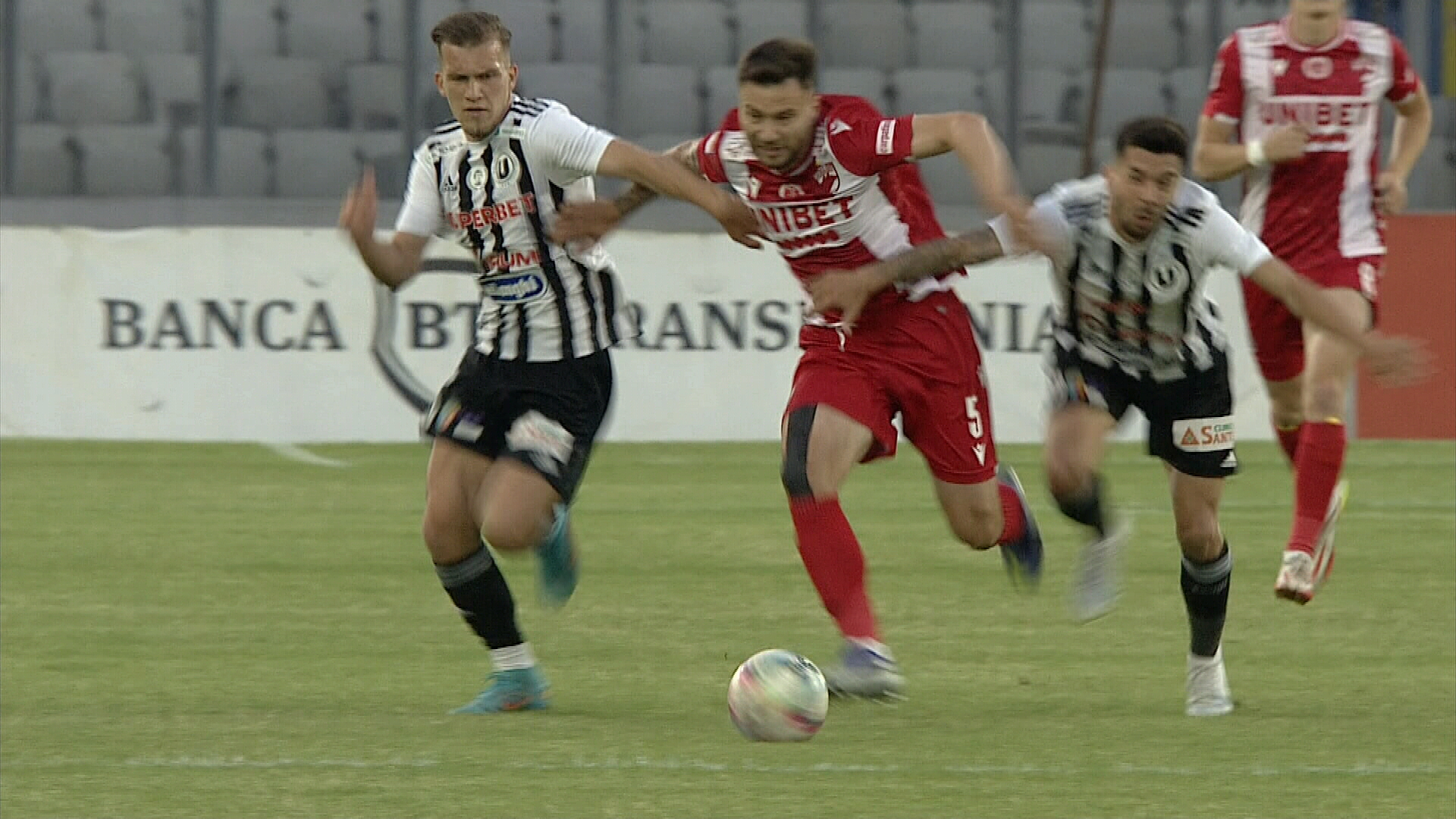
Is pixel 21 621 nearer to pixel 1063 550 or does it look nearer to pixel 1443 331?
pixel 1063 550

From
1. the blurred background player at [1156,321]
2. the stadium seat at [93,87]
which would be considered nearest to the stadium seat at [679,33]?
the stadium seat at [93,87]


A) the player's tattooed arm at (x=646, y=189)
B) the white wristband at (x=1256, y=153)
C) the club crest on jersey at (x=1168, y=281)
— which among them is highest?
the player's tattooed arm at (x=646, y=189)

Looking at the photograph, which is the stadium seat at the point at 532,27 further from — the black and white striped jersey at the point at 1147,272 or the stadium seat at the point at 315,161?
the black and white striped jersey at the point at 1147,272

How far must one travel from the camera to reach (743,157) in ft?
19.9

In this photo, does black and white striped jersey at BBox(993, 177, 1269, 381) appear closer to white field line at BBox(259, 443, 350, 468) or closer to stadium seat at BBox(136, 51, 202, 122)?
white field line at BBox(259, 443, 350, 468)

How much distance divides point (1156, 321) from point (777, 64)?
1267 mm

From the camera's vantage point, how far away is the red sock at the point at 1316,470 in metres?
7.26

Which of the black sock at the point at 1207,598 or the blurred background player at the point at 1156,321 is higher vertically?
the blurred background player at the point at 1156,321

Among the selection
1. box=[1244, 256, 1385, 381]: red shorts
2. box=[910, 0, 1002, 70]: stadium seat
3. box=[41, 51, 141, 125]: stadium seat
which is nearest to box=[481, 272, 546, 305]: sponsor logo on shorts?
box=[1244, 256, 1385, 381]: red shorts

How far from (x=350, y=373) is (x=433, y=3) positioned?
14.0 ft

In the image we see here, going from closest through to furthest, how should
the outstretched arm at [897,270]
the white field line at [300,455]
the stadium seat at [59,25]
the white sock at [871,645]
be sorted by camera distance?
the white sock at [871,645]
the outstretched arm at [897,270]
the white field line at [300,455]
the stadium seat at [59,25]

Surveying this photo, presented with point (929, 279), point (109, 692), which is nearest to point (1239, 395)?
point (929, 279)

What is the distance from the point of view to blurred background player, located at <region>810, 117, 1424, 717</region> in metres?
5.84

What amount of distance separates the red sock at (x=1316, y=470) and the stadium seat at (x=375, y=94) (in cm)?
1053
